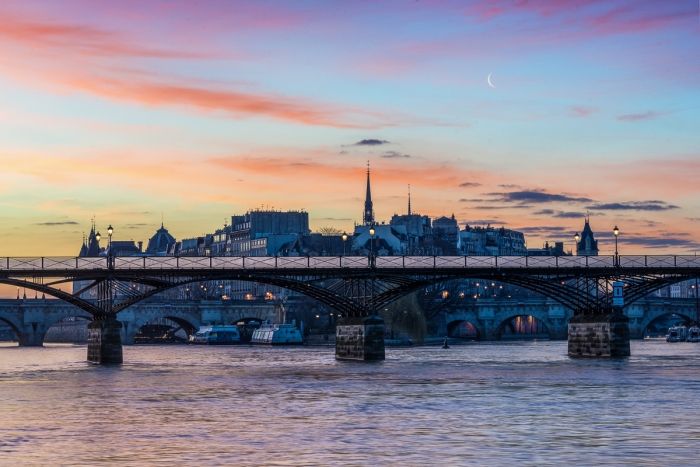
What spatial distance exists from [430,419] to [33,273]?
67.8m

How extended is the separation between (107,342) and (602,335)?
150ft

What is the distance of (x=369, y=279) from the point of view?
4938 inches

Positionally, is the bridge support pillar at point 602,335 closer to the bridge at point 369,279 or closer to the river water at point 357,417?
the bridge at point 369,279

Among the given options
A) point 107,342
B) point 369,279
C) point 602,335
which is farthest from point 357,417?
point 107,342

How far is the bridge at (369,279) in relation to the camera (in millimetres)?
122806

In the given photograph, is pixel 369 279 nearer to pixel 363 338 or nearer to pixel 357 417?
pixel 363 338

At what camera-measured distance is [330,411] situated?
68000 mm

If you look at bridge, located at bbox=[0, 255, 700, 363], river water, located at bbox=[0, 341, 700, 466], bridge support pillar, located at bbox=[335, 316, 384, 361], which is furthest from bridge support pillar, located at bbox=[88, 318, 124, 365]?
bridge support pillar, located at bbox=[335, 316, 384, 361]

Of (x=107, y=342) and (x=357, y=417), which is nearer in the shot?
(x=357, y=417)

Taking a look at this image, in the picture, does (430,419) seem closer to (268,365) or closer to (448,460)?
(448,460)

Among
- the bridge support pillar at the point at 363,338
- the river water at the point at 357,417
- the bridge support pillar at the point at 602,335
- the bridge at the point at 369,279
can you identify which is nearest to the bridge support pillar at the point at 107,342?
the bridge at the point at 369,279

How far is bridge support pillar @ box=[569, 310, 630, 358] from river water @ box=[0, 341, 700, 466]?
18.9 metres

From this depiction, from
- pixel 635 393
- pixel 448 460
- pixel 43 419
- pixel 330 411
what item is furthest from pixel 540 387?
pixel 448 460

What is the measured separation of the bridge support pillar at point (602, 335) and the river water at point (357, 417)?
1888cm
